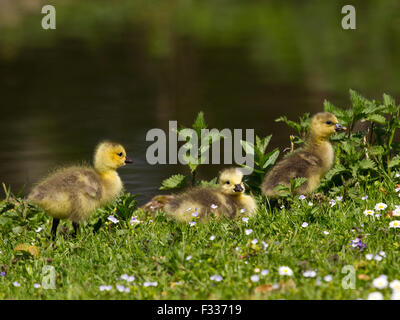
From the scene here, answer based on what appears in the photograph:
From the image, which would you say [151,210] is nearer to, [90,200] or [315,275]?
[90,200]

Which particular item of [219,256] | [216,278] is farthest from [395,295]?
[219,256]

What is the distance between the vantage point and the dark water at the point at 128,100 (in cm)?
1250

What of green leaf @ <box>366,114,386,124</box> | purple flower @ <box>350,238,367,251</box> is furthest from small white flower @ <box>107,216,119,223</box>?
green leaf @ <box>366,114,386,124</box>

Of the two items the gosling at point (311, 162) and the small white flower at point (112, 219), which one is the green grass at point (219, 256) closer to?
the small white flower at point (112, 219)

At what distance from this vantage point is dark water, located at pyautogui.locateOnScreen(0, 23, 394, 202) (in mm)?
12505

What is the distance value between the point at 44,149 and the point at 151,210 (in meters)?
5.12

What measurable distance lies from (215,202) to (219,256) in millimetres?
1309

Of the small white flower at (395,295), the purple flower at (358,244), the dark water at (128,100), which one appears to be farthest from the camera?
the dark water at (128,100)

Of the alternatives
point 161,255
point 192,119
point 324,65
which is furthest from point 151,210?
point 324,65

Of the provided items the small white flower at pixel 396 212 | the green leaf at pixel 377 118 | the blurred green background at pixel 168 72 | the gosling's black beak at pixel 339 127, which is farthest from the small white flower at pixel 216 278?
the blurred green background at pixel 168 72

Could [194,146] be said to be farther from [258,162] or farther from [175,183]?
[258,162]

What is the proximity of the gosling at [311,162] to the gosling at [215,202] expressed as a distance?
451 millimetres

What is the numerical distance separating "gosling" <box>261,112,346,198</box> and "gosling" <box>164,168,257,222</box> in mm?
451
